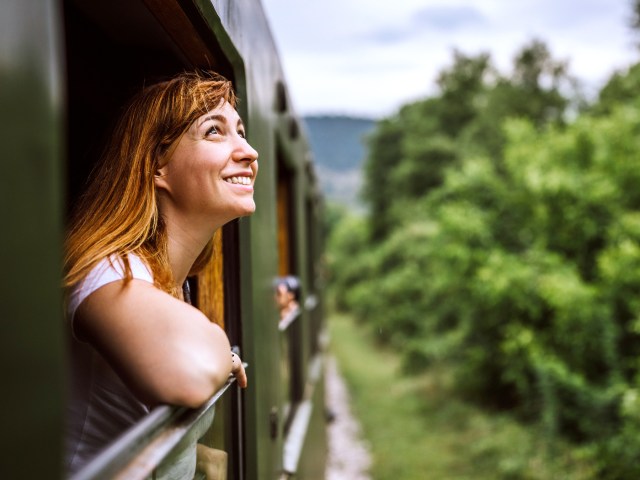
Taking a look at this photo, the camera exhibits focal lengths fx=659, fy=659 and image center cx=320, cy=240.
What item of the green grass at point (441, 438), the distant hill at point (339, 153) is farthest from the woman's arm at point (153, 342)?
the distant hill at point (339, 153)

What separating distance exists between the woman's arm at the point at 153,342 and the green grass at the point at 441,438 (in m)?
5.60

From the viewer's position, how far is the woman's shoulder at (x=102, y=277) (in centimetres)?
111

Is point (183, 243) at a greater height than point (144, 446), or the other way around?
point (183, 243)

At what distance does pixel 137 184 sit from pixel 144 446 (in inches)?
21.3

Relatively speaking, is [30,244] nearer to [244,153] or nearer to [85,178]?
[244,153]

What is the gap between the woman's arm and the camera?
1.03 metres

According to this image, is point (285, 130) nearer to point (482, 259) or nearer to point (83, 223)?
point (83, 223)

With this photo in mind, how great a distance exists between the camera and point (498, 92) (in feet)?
80.6

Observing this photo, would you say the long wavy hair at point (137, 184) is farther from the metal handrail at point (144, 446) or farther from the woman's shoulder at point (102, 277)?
the metal handrail at point (144, 446)

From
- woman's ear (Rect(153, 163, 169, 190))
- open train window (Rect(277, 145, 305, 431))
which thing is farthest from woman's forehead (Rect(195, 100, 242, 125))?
open train window (Rect(277, 145, 305, 431))

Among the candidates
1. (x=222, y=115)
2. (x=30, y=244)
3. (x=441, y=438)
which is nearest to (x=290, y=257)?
(x=222, y=115)

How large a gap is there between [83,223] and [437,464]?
6.97 m

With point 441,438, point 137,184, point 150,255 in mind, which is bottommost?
point 441,438

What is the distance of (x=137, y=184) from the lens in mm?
1342
